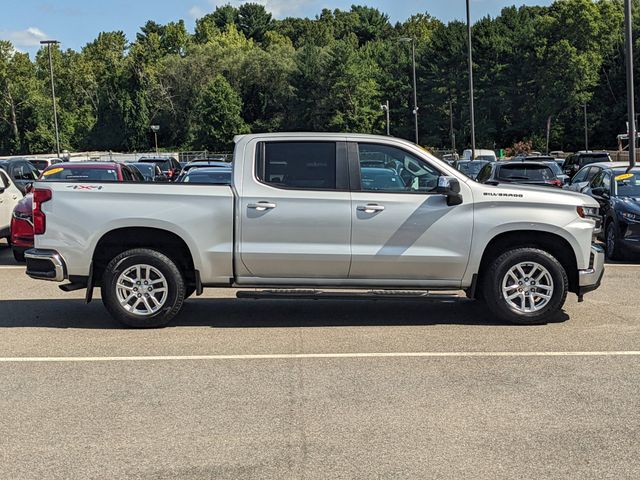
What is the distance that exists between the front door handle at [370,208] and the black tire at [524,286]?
1.32 metres

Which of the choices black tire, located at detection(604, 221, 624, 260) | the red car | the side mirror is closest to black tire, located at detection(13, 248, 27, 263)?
the red car

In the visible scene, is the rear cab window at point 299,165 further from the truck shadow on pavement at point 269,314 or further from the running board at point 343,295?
the truck shadow on pavement at point 269,314

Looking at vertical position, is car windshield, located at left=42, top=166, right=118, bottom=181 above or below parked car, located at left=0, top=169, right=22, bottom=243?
above

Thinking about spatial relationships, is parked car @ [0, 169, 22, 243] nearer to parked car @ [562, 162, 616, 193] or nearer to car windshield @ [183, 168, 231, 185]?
car windshield @ [183, 168, 231, 185]

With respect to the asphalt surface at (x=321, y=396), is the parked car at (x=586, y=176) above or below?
above

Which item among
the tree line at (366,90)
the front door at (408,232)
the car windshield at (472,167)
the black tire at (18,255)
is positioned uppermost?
the tree line at (366,90)

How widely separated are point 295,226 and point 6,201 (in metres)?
9.03

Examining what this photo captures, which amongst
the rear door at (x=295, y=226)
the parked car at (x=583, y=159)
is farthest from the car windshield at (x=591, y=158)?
the rear door at (x=295, y=226)

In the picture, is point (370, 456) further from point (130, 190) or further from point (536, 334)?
point (130, 190)

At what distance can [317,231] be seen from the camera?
826cm

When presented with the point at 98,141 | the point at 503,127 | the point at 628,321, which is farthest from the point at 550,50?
the point at 628,321

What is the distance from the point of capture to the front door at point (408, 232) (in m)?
→ 8.28

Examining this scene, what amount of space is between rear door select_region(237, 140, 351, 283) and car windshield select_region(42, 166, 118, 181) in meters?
7.68

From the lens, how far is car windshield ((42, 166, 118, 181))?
50.6 feet
